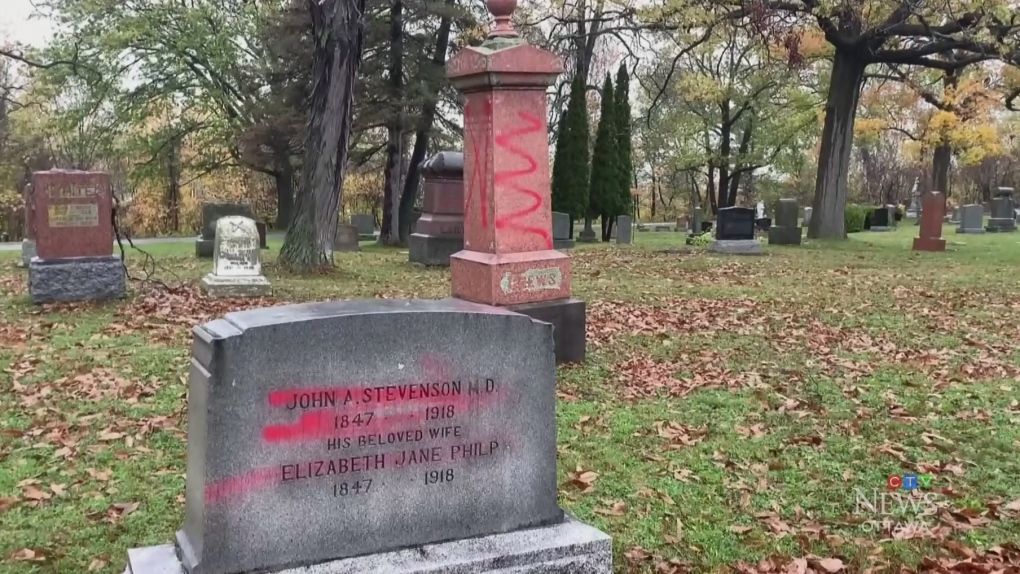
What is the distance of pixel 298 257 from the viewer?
47.9 feet

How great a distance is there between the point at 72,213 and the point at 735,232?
47.3 feet

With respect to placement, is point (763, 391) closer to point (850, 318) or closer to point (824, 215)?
point (850, 318)

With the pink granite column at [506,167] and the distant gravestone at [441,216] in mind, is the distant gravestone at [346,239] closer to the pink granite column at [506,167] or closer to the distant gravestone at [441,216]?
the distant gravestone at [441,216]

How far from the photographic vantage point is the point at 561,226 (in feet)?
79.5

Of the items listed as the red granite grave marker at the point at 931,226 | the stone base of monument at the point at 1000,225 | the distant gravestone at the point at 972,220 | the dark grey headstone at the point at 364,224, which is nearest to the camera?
the red granite grave marker at the point at 931,226

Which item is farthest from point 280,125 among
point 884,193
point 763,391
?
point 884,193

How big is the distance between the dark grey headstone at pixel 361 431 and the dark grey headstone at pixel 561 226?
20.7m

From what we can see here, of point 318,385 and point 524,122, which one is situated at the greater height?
point 524,122

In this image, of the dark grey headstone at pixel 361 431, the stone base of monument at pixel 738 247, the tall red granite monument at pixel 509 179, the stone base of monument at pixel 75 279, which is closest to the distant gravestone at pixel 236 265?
the stone base of monument at pixel 75 279

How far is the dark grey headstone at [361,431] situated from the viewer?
3.00 m

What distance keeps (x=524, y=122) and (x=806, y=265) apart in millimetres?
11657

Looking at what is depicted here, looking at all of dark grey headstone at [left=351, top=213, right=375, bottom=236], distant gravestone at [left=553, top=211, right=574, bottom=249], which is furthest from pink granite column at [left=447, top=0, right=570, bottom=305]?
dark grey headstone at [left=351, top=213, right=375, bottom=236]

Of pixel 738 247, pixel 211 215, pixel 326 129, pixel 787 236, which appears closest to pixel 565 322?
pixel 326 129

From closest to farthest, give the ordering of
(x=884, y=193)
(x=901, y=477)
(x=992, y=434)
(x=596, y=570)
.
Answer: (x=596, y=570), (x=901, y=477), (x=992, y=434), (x=884, y=193)
